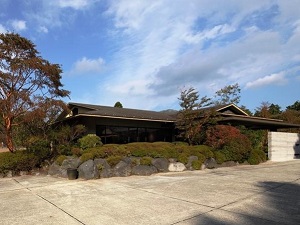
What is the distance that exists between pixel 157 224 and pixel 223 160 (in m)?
11.1

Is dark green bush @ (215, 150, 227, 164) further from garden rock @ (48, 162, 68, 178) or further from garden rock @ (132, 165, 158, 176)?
garden rock @ (48, 162, 68, 178)

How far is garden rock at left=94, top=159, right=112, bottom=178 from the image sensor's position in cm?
1245

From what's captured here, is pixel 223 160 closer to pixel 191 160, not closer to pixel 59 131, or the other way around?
pixel 191 160

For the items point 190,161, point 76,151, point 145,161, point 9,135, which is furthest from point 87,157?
point 190,161

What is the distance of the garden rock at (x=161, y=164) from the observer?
1390 centimetres

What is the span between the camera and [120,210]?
6.70 metres

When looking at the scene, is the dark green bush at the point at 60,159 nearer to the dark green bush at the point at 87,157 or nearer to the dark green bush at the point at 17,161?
the dark green bush at the point at 87,157

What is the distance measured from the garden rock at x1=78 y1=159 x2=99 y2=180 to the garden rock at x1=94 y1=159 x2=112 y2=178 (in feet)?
0.51

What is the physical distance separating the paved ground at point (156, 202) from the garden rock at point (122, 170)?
200cm

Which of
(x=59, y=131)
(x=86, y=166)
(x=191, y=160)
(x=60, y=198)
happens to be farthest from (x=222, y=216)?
(x=59, y=131)

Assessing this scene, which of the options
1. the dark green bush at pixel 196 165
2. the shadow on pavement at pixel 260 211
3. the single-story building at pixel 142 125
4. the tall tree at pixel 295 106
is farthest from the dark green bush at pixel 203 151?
the tall tree at pixel 295 106

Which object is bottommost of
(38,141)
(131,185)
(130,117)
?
(131,185)

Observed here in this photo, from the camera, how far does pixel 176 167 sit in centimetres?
1445

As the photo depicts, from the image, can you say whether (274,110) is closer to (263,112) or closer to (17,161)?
(263,112)
